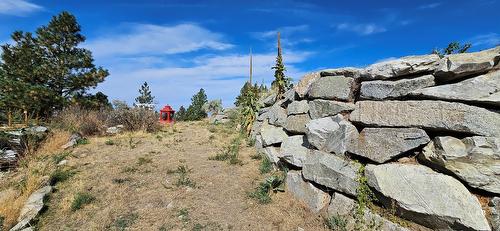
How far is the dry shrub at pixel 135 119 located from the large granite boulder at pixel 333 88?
10087 millimetres

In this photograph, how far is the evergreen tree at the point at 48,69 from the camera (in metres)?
17.7

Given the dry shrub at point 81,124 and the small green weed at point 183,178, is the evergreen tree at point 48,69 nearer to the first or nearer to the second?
the dry shrub at point 81,124

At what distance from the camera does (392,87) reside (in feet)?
16.9

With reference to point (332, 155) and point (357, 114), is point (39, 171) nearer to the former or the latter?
point (332, 155)

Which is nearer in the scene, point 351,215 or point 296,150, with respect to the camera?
point 351,215

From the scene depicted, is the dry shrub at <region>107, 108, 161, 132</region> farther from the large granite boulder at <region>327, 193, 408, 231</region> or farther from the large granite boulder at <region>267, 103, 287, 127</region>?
the large granite boulder at <region>327, 193, 408, 231</region>

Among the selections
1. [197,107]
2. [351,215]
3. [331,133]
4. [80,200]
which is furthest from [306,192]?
[197,107]

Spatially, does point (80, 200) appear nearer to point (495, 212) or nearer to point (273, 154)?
point (273, 154)

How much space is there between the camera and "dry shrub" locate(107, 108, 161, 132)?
48.3 ft

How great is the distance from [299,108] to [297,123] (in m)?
0.46

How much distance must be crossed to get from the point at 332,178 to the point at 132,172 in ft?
17.5

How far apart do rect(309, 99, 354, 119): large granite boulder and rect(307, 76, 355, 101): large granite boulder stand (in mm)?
→ 143

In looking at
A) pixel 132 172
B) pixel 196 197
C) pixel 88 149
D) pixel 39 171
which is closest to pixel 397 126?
pixel 196 197

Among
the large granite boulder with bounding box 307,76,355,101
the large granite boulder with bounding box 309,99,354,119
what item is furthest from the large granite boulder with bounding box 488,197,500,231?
the large granite boulder with bounding box 307,76,355,101
